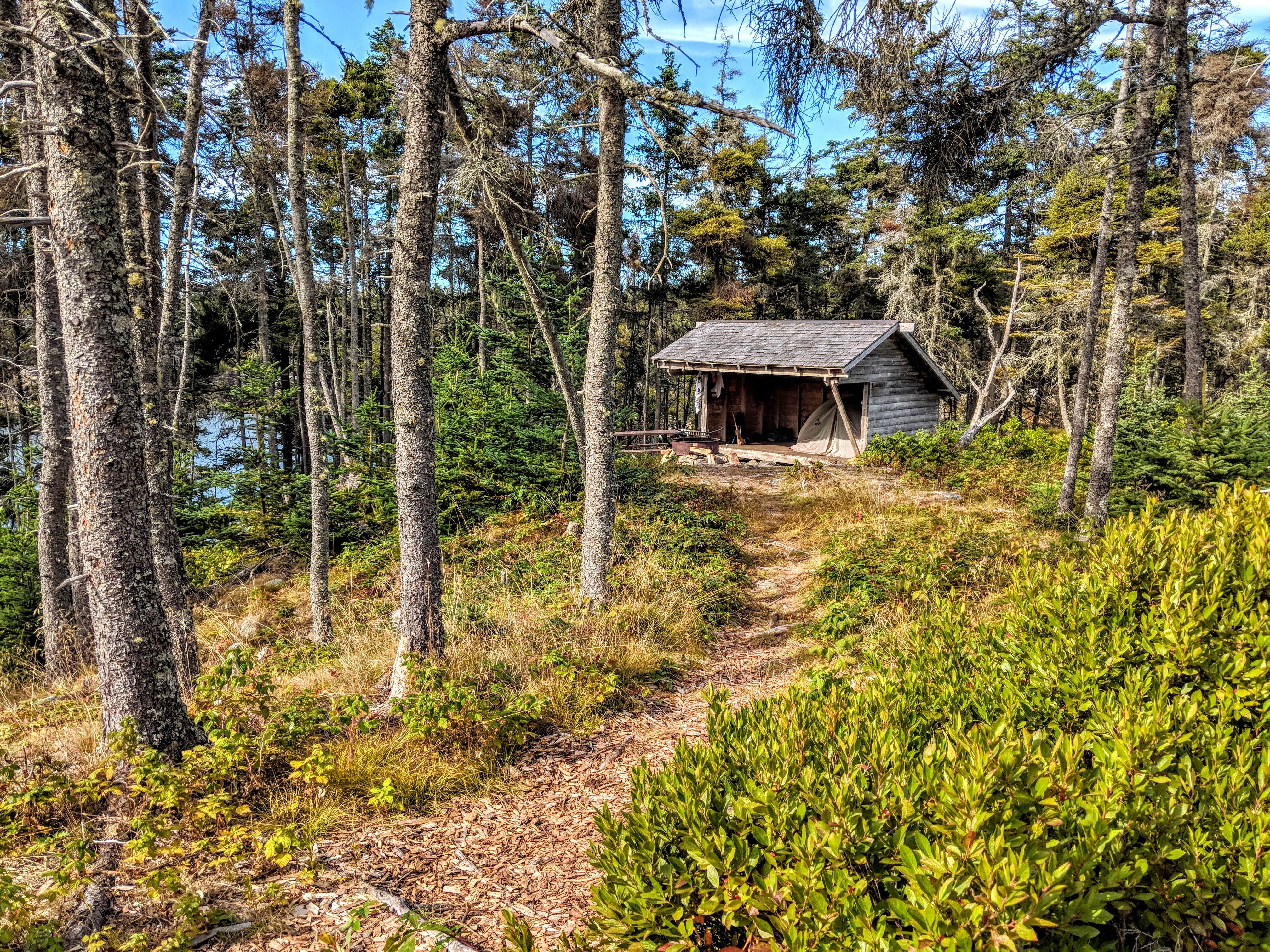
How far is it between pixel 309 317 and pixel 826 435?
15.4 m

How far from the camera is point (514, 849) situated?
3.44m

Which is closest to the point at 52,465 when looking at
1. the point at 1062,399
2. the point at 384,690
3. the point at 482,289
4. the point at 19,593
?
the point at 19,593

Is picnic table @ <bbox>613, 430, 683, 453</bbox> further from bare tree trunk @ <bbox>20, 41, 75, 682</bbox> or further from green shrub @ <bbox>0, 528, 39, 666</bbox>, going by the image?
green shrub @ <bbox>0, 528, 39, 666</bbox>

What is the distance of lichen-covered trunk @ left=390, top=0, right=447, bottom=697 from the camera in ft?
14.9

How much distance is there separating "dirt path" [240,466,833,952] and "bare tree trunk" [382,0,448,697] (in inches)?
49.6

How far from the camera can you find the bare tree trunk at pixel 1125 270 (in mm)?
7902

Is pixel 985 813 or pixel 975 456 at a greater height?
pixel 985 813

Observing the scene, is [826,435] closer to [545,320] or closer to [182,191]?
[545,320]

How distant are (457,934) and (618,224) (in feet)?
18.6

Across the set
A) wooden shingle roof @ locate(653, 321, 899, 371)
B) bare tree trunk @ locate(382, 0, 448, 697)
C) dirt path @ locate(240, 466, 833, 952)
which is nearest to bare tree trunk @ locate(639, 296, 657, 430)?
wooden shingle roof @ locate(653, 321, 899, 371)

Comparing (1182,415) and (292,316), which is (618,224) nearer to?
(1182,415)

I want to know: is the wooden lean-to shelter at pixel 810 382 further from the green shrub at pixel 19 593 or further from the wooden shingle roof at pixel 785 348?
the green shrub at pixel 19 593

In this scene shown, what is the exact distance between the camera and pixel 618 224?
6.39 m

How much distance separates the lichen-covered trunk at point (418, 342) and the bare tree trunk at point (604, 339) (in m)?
1.79
